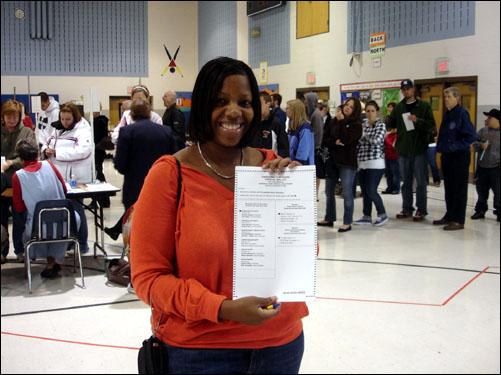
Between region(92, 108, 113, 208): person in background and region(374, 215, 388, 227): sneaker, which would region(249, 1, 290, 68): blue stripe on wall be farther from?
region(92, 108, 113, 208): person in background

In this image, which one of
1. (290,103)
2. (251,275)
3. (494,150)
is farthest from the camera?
(494,150)

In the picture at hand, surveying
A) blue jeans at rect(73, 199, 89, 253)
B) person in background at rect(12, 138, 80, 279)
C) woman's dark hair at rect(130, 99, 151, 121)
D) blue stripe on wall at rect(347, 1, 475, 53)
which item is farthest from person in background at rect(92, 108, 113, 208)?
blue stripe on wall at rect(347, 1, 475, 53)

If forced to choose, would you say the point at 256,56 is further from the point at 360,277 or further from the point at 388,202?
the point at 360,277

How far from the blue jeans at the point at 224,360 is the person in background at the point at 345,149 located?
518 cm

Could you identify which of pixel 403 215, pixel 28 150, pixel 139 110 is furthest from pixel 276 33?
pixel 28 150

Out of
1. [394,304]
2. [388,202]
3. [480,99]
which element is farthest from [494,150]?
[394,304]

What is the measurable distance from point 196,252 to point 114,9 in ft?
11.8

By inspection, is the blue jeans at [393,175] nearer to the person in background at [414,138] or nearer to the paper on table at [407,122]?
the person in background at [414,138]

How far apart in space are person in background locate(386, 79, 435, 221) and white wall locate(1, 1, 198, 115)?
3653 millimetres

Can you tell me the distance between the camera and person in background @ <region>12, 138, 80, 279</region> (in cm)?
445

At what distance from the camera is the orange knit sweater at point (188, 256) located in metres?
1.25

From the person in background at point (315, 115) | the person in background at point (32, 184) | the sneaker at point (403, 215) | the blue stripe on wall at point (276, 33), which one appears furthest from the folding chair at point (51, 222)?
the blue stripe on wall at point (276, 33)

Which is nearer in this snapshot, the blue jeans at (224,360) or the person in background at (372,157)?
the blue jeans at (224,360)

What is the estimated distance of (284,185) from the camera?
4.25 ft
